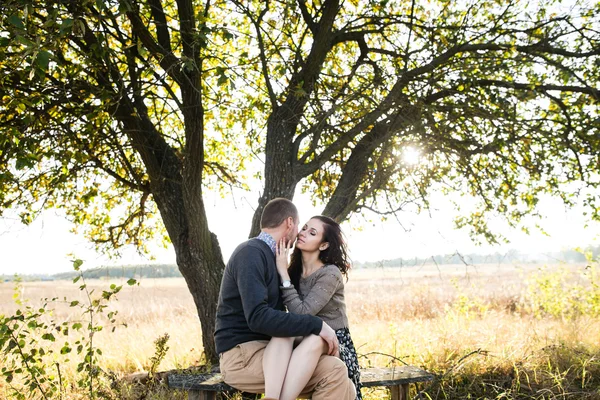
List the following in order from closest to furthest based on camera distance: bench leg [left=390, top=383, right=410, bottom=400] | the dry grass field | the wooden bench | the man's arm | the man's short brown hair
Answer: the man's arm < the man's short brown hair < the wooden bench < bench leg [left=390, top=383, right=410, bottom=400] < the dry grass field

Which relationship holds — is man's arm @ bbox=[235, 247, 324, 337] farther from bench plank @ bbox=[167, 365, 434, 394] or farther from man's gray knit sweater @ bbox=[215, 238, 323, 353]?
bench plank @ bbox=[167, 365, 434, 394]

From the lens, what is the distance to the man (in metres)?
3.58

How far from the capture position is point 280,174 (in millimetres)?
5914

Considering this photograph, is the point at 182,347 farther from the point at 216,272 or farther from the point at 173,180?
the point at 173,180

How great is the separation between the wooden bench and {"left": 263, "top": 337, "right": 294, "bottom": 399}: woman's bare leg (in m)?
0.64

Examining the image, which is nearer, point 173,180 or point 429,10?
point 173,180

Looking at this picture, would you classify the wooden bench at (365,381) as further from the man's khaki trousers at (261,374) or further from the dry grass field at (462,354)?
the dry grass field at (462,354)

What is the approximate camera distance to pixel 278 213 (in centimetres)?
405

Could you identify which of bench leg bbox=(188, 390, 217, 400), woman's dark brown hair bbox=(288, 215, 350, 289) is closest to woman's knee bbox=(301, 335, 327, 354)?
woman's dark brown hair bbox=(288, 215, 350, 289)

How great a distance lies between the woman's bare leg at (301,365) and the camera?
11.7ft

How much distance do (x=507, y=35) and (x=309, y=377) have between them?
15.6 ft

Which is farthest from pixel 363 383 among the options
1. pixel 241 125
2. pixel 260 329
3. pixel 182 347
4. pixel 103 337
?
pixel 103 337

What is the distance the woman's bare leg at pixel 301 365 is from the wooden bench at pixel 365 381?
69 centimetres

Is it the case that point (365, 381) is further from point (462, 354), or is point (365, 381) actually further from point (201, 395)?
point (462, 354)
